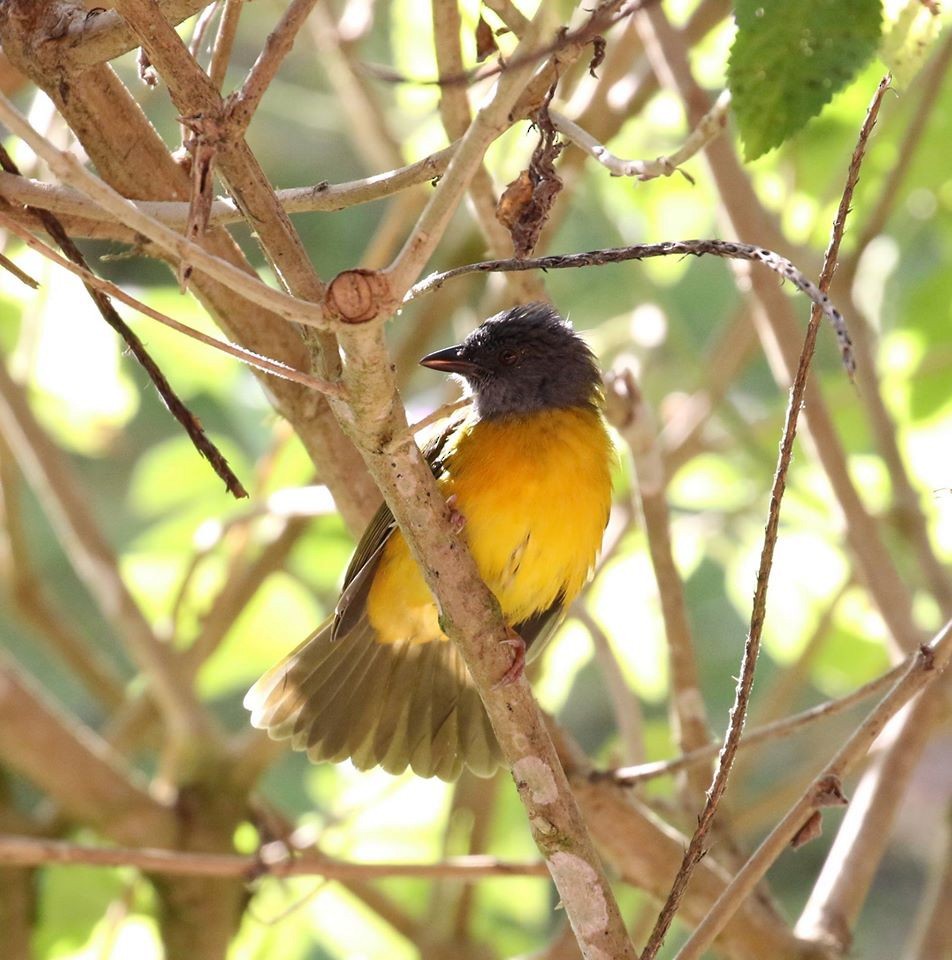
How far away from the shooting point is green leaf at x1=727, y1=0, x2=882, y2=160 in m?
1.83

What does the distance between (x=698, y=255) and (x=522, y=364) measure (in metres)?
2.23

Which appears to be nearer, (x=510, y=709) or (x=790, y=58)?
(x=790, y=58)

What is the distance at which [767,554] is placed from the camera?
2.00 meters

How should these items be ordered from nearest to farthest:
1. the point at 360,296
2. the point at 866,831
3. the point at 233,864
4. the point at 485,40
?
the point at 360,296 < the point at 485,40 < the point at 233,864 < the point at 866,831

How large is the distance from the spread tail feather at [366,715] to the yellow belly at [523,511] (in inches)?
8.1

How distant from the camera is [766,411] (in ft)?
16.9

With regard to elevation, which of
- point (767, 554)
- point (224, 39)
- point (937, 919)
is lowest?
point (767, 554)

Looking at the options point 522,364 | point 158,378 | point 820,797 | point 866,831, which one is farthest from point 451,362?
point 820,797

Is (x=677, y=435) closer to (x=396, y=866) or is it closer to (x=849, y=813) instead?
(x=849, y=813)

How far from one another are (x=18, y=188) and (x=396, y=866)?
161 centimetres

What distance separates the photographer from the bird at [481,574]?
11.7 ft

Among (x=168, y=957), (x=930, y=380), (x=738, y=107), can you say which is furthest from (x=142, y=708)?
(x=738, y=107)

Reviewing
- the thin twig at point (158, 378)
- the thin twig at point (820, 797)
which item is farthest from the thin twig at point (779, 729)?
the thin twig at point (158, 378)

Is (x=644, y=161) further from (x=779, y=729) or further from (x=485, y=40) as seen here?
(x=779, y=729)
